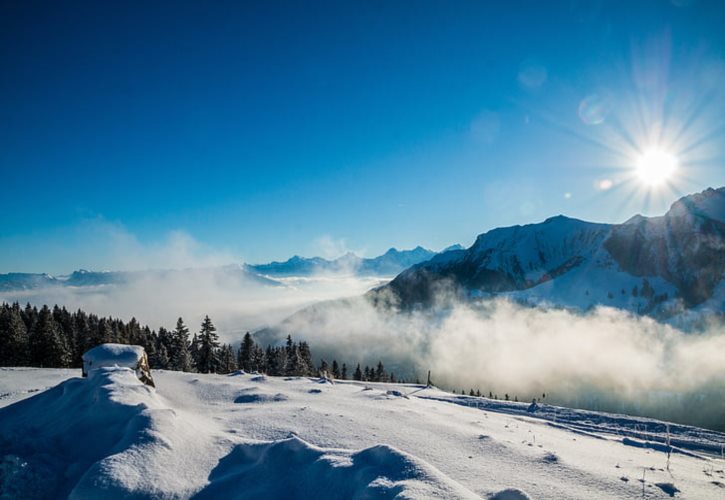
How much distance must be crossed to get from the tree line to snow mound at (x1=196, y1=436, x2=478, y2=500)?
5882 cm

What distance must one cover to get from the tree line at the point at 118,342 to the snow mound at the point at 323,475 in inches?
2316

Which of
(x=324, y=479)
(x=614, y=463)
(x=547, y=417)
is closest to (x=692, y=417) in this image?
(x=547, y=417)

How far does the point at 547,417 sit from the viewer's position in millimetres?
43094

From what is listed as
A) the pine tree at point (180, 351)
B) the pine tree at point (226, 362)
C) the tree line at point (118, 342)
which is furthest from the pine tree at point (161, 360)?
the pine tree at point (226, 362)

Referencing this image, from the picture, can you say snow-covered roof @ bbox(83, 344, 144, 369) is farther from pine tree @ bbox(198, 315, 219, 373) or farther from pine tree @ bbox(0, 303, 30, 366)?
pine tree @ bbox(0, 303, 30, 366)

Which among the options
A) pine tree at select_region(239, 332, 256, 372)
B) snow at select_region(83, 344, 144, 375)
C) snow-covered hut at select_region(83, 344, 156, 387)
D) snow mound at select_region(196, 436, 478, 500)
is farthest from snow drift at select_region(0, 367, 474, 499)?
pine tree at select_region(239, 332, 256, 372)

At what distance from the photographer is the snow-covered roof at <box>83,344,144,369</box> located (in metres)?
20.6

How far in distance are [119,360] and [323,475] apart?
Result: 60.6ft

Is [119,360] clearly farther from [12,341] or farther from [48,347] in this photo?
[12,341]

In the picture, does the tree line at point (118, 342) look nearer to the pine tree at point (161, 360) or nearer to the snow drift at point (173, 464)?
the pine tree at point (161, 360)

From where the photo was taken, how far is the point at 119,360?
2064 centimetres

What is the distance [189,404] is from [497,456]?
596 inches

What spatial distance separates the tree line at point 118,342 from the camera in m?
54.7

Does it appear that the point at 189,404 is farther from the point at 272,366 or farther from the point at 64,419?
the point at 272,366
